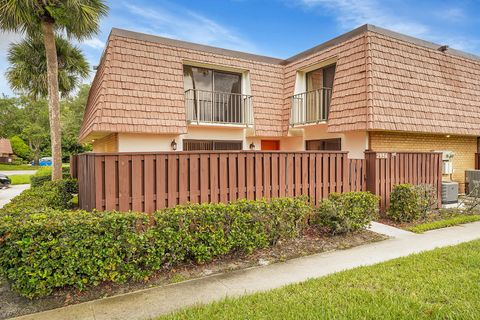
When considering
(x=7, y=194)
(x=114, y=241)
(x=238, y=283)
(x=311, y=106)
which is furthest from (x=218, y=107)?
(x=7, y=194)

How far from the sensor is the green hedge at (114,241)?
11.6 ft

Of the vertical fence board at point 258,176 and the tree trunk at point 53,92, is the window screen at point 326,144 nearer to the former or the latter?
the vertical fence board at point 258,176

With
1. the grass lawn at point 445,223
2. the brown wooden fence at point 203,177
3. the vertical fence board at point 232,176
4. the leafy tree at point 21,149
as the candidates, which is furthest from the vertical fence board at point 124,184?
Answer: the leafy tree at point 21,149

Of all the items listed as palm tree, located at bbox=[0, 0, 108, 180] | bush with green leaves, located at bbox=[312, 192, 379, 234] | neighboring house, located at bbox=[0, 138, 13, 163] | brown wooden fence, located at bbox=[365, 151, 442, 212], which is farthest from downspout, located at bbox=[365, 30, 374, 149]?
neighboring house, located at bbox=[0, 138, 13, 163]

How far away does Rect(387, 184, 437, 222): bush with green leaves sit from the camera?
7.38m

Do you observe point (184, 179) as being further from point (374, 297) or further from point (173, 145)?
point (173, 145)

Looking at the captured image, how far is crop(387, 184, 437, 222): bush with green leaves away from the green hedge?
13.6 feet

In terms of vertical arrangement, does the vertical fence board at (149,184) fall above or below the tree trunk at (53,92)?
below

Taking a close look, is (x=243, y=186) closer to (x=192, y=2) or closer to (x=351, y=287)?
(x=351, y=287)

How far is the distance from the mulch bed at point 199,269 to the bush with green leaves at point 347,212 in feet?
0.71

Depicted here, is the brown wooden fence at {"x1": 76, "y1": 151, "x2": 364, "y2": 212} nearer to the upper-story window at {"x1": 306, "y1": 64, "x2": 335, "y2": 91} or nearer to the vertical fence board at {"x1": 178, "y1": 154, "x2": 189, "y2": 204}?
the vertical fence board at {"x1": 178, "y1": 154, "x2": 189, "y2": 204}

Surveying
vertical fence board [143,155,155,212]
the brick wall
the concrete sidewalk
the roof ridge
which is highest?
the roof ridge

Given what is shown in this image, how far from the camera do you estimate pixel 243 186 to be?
6.05 metres

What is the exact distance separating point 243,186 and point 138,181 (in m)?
2.08
